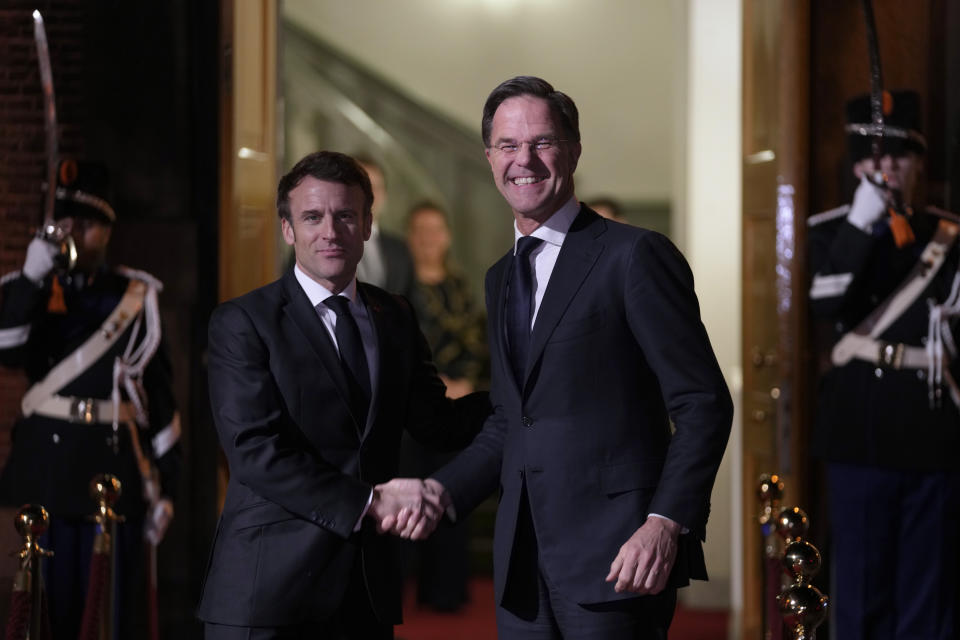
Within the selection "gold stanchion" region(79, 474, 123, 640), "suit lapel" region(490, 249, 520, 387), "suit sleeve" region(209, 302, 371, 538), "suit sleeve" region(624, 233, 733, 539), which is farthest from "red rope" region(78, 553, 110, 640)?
"suit sleeve" region(624, 233, 733, 539)

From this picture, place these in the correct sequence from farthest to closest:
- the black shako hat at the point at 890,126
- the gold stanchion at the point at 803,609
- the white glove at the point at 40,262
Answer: the black shako hat at the point at 890,126 → the white glove at the point at 40,262 → the gold stanchion at the point at 803,609

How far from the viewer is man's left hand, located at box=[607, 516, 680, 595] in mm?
2293

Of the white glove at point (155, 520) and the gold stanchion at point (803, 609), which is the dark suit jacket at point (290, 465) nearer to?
the gold stanchion at point (803, 609)

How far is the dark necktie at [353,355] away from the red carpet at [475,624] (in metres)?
3.09

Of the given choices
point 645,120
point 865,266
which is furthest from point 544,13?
point 865,266

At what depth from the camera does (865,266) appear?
4090 millimetres

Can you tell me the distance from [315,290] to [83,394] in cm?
165

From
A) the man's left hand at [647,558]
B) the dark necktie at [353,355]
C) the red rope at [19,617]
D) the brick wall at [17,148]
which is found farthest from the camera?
the brick wall at [17,148]

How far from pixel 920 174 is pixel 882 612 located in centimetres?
153

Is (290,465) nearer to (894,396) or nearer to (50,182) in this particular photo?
(50,182)

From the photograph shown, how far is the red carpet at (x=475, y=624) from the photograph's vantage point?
5695mm

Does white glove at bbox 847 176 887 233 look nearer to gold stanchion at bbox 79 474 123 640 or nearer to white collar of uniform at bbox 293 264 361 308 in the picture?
white collar of uniform at bbox 293 264 361 308

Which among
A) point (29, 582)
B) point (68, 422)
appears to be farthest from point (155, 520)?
point (29, 582)

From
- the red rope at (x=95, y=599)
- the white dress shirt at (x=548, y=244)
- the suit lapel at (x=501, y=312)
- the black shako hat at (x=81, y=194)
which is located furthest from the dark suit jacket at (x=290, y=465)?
the black shako hat at (x=81, y=194)
